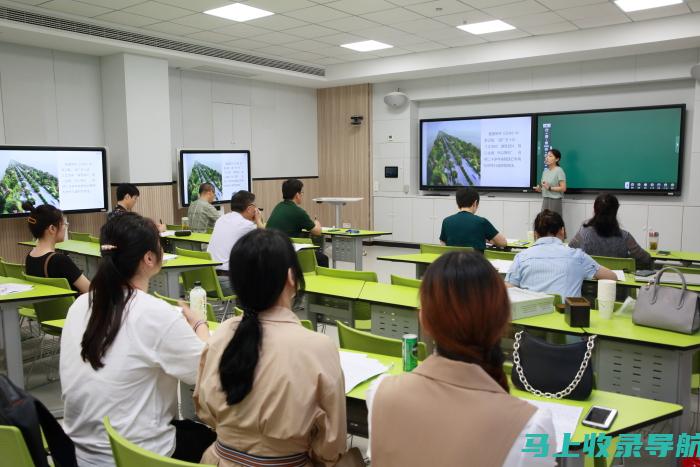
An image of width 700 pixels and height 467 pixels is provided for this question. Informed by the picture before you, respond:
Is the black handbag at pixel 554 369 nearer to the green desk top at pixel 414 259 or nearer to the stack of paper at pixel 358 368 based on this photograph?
the stack of paper at pixel 358 368

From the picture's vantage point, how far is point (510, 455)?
1213 millimetres

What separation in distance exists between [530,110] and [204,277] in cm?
672

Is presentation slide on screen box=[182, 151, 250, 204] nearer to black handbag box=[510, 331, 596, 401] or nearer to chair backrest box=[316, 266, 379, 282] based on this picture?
chair backrest box=[316, 266, 379, 282]

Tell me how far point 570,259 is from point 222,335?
2.47m

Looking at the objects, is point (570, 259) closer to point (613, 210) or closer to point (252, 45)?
point (613, 210)

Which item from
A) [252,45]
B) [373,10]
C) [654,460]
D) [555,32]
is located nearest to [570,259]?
[654,460]

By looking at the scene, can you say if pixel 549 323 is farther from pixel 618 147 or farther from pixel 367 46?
pixel 367 46

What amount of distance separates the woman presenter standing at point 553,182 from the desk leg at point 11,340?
7.40 meters

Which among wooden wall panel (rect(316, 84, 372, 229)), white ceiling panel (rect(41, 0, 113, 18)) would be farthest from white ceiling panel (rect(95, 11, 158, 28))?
wooden wall panel (rect(316, 84, 372, 229))

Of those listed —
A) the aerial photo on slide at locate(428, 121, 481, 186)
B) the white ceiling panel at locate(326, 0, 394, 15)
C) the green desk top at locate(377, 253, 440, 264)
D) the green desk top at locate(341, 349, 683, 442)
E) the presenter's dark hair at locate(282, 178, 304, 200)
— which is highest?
the white ceiling panel at locate(326, 0, 394, 15)

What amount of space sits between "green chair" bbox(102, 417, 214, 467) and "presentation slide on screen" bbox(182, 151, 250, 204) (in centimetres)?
Result: 772

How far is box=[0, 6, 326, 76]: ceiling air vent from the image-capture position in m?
6.70

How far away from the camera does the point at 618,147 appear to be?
28.8 ft

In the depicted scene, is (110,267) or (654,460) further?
(654,460)
